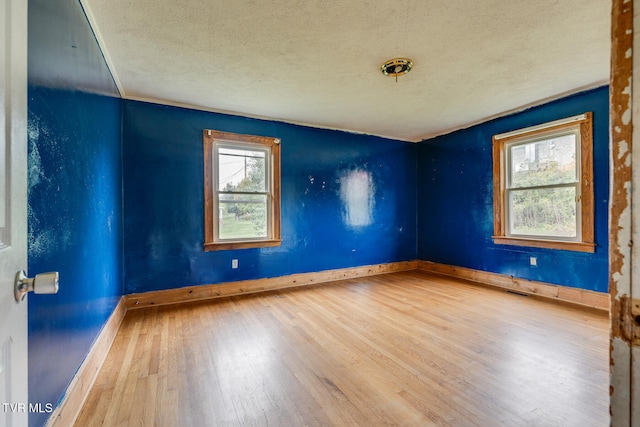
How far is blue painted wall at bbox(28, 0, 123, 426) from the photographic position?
3.81 ft

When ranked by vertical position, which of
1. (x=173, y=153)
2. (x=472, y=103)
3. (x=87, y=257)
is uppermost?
(x=472, y=103)

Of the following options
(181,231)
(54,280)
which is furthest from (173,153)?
(54,280)

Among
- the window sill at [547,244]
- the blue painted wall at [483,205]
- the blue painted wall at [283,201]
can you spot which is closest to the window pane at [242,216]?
the blue painted wall at [283,201]

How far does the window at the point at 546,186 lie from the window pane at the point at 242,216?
3.37 metres

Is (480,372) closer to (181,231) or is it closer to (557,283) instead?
(557,283)

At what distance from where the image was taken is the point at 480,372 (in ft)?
6.37

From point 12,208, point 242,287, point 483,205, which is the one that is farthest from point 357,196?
point 12,208

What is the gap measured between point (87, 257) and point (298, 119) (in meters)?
3.08

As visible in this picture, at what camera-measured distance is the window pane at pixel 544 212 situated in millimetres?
3398

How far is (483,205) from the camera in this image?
4.30 meters

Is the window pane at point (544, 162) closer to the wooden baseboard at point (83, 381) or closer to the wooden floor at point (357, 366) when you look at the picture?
the wooden floor at point (357, 366)

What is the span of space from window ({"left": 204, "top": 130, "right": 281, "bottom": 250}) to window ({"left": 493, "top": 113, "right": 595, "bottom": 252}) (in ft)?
10.6

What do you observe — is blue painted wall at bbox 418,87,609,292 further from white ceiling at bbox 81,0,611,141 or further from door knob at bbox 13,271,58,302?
door knob at bbox 13,271,58,302

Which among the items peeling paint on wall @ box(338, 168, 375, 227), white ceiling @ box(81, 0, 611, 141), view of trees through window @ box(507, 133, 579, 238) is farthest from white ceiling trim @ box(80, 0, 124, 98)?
view of trees through window @ box(507, 133, 579, 238)
